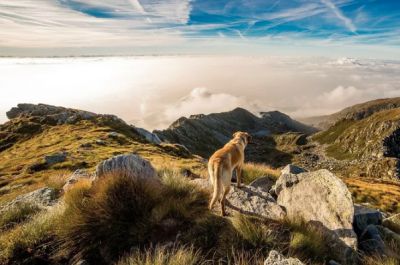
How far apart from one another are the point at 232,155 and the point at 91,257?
5344mm

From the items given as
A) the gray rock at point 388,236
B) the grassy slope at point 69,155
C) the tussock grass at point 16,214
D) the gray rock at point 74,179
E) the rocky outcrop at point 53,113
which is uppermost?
the gray rock at point 388,236

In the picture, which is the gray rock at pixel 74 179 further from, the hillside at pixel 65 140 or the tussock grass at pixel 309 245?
the hillside at pixel 65 140

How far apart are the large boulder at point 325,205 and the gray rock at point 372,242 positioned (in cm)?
74

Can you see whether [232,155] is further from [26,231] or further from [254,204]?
[26,231]

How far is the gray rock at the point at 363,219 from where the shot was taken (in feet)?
32.8

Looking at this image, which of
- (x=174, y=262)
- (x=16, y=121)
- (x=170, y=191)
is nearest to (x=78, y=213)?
(x=170, y=191)

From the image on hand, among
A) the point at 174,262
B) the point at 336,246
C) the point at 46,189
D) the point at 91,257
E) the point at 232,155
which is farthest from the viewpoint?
the point at 46,189

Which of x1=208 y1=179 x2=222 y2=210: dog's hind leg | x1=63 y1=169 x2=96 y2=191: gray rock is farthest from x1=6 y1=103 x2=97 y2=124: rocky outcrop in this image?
x1=208 y1=179 x2=222 y2=210: dog's hind leg

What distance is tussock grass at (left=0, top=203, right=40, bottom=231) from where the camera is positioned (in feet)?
33.0

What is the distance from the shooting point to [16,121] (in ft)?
408

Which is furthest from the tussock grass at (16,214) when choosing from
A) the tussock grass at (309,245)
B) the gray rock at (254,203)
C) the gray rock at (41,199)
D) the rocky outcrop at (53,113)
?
the rocky outcrop at (53,113)

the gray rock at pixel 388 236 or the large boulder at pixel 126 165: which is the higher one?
the large boulder at pixel 126 165

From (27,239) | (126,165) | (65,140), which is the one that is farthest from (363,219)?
(65,140)

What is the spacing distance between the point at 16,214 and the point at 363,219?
11561 mm
